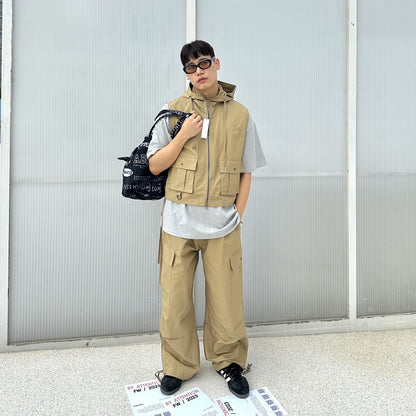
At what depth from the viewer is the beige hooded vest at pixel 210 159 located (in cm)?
157

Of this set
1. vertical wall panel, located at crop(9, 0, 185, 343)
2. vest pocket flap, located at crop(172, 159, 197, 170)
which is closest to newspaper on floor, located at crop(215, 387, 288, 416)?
vertical wall panel, located at crop(9, 0, 185, 343)


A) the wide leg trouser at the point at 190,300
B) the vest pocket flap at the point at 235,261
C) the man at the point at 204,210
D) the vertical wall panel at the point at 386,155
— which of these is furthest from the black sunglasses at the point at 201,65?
the vertical wall panel at the point at 386,155

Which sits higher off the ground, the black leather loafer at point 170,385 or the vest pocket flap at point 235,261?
the vest pocket flap at point 235,261

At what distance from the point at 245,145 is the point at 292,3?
1213 mm

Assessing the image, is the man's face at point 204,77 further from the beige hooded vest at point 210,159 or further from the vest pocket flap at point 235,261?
the vest pocket flap at point 235,261

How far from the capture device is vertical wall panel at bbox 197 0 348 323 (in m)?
2.22

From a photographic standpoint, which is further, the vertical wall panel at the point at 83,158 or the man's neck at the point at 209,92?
the vertical wall panel at the point at 83,158

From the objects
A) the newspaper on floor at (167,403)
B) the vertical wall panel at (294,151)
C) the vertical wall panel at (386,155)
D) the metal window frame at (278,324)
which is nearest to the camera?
the newspaper on floor at (167,403)

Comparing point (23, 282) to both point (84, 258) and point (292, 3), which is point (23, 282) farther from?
point (292, 3)

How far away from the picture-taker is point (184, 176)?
5.15 ft

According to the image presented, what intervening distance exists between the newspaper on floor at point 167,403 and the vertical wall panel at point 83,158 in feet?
1.85

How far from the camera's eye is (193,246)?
5.42 ft

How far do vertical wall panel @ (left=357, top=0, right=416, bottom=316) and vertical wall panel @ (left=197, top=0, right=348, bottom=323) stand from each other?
5.7 inches

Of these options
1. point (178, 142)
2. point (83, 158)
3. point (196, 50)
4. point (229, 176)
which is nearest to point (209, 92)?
point (196, 50)
